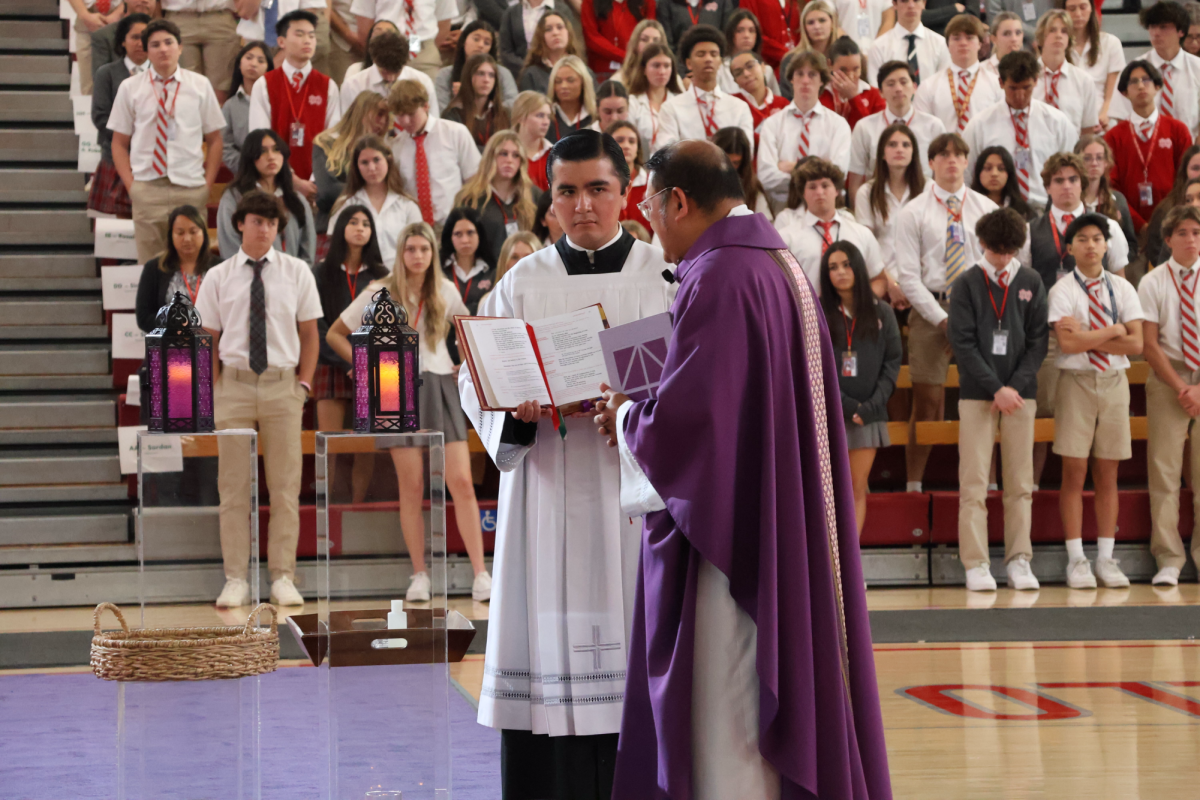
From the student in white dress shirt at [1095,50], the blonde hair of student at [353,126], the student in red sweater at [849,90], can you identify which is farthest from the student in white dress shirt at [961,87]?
the blonde hair of student at [353,126]

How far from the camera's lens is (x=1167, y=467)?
7809mm

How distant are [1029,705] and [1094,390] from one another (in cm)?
294

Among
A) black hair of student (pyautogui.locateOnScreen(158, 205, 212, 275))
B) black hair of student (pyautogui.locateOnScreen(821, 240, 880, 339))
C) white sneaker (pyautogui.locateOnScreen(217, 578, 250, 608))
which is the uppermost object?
black hair of student (pyautogui.locateOnScreen(158, 205, 212, 275))

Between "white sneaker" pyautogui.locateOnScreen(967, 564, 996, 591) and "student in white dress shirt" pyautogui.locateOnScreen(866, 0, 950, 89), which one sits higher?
"student in white dress shirt" pyautogui.locateOnScreen(866, 0, 950, 89)

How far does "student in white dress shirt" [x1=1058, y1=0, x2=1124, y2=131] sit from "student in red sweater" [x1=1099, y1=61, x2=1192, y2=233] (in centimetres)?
100

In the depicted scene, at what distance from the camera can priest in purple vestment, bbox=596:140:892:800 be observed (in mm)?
2895

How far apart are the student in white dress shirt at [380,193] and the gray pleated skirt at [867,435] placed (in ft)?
9.46

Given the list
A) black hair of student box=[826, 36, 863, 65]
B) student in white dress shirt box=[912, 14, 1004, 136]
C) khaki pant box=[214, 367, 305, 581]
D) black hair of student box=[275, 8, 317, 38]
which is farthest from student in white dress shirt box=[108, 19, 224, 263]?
student in white dress shirt box=[912, 14, 1004, 136]

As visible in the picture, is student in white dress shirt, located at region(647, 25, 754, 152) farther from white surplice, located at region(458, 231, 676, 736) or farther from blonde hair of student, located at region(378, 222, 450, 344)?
white surplice, located at region(458, 231, 676, 736)

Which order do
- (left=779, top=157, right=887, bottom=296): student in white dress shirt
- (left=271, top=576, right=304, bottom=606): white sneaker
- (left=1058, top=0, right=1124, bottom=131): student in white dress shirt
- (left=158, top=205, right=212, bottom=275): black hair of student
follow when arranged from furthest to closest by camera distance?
(left=1058, top=0, right=1124, bottom=131): student in white dress shirt → (left=779, top=157, right=887, bottom=296): student in white dress shirt → (left=158, top=205, right=212, bottom=275): black hair of student → (left=271, top=576, right=304, bottom=606): white sneaker

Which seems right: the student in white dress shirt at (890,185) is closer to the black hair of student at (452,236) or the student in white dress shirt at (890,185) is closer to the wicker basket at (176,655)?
the black hair of student at (452,236)

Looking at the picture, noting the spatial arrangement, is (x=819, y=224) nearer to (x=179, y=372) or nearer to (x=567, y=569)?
(x=567, y=569)

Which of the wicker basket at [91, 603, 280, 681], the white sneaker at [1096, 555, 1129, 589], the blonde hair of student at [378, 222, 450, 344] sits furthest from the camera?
the white sneaker at [1096, 555, 1129, 589]

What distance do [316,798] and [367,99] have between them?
546 centimetres
